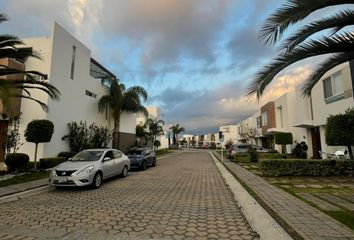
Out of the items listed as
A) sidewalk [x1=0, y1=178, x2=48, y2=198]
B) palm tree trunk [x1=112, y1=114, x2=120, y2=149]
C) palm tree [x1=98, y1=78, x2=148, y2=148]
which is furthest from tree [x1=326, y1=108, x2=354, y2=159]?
palm tree trunk [x1=112, y1=114, x2=120, y2=149]

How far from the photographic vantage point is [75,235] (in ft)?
18.7

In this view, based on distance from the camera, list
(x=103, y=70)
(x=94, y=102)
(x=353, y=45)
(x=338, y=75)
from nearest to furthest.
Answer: (x=353, y=45) < (x=338, y=75) < (x=94, y=102) < (x=103, y=70)

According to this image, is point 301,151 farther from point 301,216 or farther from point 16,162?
point 16,162

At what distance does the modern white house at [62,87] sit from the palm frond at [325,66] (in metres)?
15.6

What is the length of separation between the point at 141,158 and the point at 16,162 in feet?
24.2

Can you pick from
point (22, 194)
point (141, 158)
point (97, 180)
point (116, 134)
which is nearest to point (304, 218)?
point (97, 180)

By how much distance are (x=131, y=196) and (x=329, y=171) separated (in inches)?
418

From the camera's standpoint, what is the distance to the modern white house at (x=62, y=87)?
18828mm

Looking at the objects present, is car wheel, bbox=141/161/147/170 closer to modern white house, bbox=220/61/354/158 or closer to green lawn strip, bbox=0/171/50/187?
green lawn strip, bbox=0/171/50/187

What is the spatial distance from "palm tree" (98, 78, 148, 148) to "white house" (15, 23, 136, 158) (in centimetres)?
161

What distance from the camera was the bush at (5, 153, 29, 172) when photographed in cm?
1566

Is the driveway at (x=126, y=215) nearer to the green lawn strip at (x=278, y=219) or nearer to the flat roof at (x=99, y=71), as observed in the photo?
the green lawn strip at (x=278, y=219)

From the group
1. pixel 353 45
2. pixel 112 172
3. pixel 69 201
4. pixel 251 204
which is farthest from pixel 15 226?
pixel 353 45

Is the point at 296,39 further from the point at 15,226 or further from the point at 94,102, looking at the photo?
the point at 94,102
